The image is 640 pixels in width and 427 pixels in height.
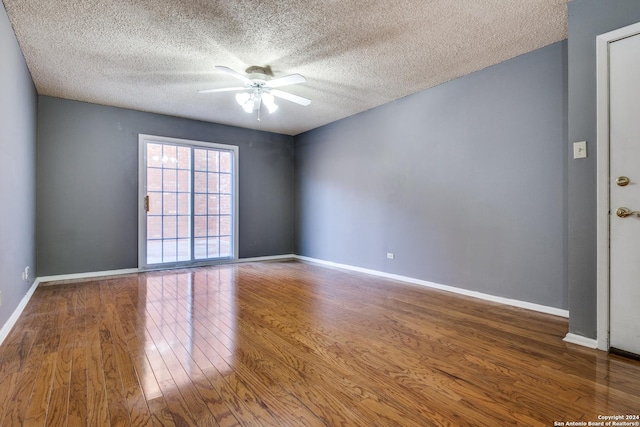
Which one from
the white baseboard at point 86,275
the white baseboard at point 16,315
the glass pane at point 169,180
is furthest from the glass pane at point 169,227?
the white baseboard at point 16,315

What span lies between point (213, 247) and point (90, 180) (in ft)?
7.19

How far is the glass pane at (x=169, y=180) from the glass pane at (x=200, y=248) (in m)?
1.02

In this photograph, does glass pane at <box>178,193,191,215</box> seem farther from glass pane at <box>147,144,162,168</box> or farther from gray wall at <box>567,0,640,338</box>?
gray wall at <box>567,0,640,338</box>

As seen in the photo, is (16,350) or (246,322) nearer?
(16,350)

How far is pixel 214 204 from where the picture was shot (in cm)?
589

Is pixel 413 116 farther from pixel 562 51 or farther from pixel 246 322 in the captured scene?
pixel 246 322

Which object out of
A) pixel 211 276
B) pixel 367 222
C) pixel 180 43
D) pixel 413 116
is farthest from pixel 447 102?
pixel 211 276

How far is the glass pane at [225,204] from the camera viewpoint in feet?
19.6

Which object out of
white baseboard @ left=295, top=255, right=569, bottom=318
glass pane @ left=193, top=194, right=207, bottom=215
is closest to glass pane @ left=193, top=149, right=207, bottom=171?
glass pane @ left=193, top=194, right=207, bottom=215

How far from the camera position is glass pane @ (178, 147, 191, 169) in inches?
217

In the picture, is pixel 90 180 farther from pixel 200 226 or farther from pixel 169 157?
pixel 200 226

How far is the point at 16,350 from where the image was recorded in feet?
7.26

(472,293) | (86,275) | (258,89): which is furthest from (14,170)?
(472,293)

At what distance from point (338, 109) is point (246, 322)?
3.61m
